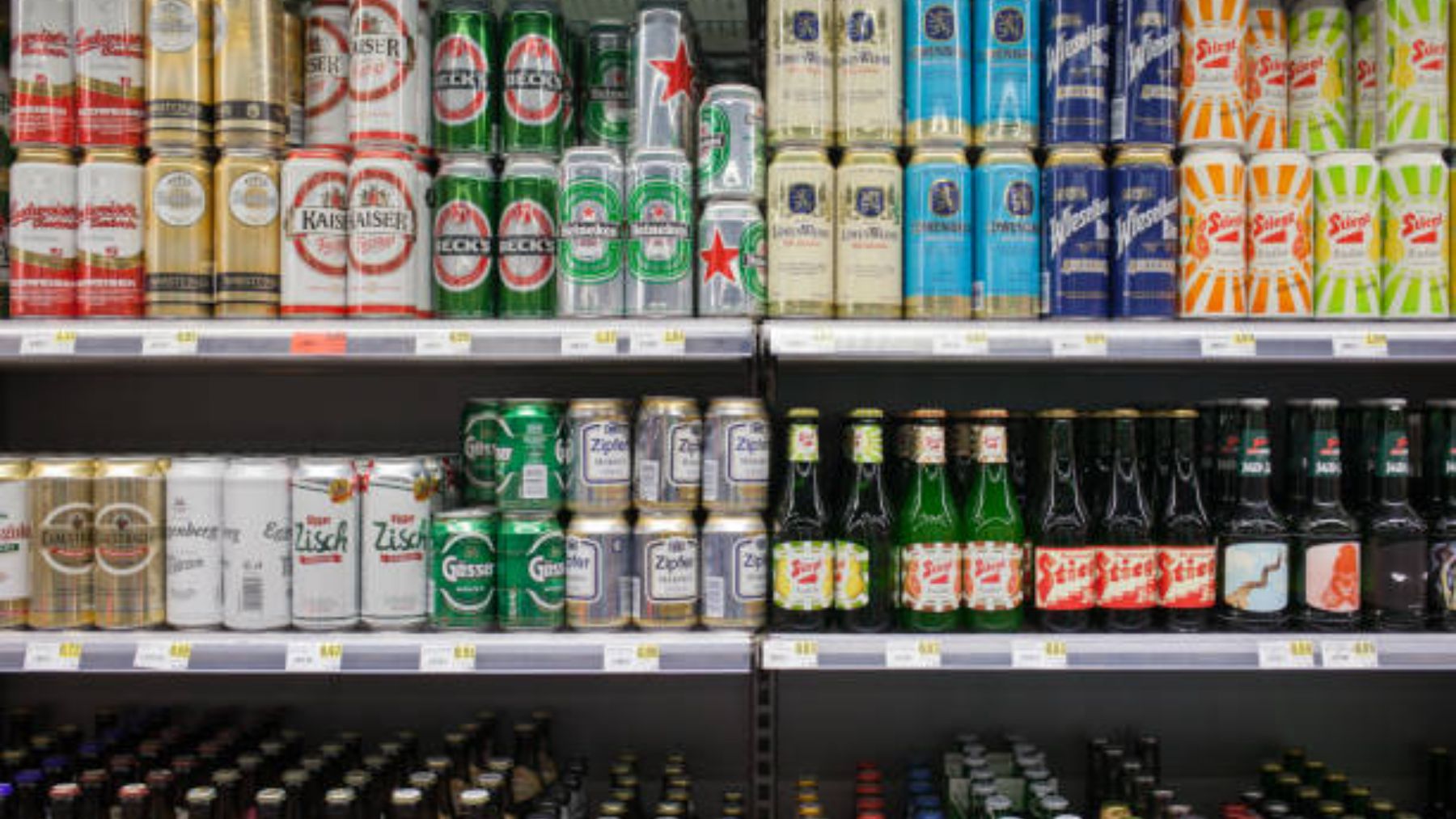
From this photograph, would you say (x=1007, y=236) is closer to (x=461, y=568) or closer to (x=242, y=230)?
(x=461, y=568)

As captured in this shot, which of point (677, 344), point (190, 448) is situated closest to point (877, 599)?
→ point (677, 344)

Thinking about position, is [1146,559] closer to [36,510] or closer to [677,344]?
[677,344]

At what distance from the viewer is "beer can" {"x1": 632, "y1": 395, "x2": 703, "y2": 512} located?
183 cm

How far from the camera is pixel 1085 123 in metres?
1.89

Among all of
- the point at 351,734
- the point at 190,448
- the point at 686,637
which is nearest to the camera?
the point at 686,637

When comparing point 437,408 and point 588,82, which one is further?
point 437,408

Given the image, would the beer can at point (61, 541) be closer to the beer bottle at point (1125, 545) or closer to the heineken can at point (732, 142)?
the heineken can at point (732, 142)

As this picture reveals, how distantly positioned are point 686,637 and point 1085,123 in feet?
3.65

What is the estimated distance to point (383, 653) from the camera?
1.75 metres

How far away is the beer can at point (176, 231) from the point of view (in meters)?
1.83

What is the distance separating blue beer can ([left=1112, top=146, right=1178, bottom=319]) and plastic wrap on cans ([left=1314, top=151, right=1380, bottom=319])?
266 millimetres

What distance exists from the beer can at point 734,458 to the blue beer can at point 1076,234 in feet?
1.80

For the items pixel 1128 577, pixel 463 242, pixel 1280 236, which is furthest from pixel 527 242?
pixel 1280 236

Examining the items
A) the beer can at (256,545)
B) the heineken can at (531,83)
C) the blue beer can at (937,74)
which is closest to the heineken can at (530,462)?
the beer can at (256,545)
